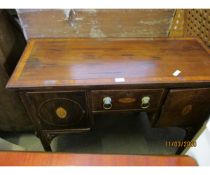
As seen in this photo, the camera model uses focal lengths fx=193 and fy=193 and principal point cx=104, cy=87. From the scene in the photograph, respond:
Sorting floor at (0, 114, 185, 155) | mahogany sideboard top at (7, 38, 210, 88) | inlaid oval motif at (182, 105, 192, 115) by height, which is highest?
mahogany sideboard top at (7, 38, 210, 88)

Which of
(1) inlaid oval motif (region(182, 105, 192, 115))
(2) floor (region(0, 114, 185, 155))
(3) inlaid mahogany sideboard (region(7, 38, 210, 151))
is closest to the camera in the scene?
(3) inlaid mahogany sideboard (region(7, 38, 210, 151))

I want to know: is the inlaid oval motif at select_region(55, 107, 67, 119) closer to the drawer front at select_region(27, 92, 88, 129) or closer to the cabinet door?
the drawer front at select_region(27, 92, 88, 129)

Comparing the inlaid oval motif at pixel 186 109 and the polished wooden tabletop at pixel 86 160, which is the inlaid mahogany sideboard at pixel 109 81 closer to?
the inlaid oval motif at pixel 186 109

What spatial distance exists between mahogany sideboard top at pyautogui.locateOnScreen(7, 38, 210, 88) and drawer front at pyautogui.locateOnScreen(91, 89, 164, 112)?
53mm

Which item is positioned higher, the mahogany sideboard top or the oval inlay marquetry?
the mahogany sideboard top

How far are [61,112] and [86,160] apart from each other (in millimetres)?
248

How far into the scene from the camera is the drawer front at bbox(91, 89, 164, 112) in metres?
Result: 0.85

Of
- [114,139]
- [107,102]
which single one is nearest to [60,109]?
[107,102]

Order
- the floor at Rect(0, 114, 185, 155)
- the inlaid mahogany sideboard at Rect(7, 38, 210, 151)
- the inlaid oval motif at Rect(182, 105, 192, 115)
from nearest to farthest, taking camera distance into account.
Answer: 1. the inlaid mahogany sideboard at Rect(7, 38, 210, 151)
2. the inlaid oval motif at Rect(182, 105, 192, 115)
3. the floor at Rect(0, 114, 185, 155)

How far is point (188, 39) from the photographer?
110cm

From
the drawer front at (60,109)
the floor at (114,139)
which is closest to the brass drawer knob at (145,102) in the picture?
the drawer front at (60,109)

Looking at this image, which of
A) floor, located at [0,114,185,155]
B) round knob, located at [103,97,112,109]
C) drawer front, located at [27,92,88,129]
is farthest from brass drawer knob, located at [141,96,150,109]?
floor, located at [0,114,185,155]
